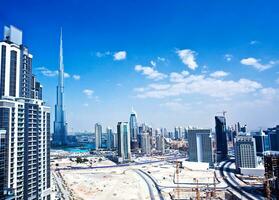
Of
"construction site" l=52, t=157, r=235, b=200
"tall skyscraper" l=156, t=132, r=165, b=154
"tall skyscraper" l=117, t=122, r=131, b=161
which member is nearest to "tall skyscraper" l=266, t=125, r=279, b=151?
"construction site" l=52, t=157, r=235, b=200

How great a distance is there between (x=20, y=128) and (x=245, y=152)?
53285mm

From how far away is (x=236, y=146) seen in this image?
209 feet

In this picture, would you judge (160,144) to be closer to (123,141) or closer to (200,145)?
(123,141)

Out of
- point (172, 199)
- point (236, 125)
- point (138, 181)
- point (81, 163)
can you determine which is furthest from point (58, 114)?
point (172, 199)

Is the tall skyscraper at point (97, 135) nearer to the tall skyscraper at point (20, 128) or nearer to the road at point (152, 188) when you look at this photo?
the road at point (152, 188)

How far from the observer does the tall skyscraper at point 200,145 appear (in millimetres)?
73625

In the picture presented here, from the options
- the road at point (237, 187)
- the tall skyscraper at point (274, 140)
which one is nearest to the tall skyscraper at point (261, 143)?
the tall skyscraper at point (274, 140)

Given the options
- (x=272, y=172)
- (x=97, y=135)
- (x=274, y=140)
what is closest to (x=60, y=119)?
(x=97, y=135)

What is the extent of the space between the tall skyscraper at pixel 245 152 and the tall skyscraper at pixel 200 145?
10.7 meters

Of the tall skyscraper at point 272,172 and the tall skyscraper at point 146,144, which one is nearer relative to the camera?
the tall skyscraper at point 272,172

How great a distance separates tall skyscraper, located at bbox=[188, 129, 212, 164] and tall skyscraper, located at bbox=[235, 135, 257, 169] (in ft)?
35.0

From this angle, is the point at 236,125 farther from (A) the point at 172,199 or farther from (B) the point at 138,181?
(A) the point at 172,199

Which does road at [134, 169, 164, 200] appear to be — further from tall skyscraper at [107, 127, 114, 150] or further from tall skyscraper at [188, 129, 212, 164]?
tall skyscraper at [107, 127, 114, 150]

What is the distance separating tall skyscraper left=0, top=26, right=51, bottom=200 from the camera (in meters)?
23.6
